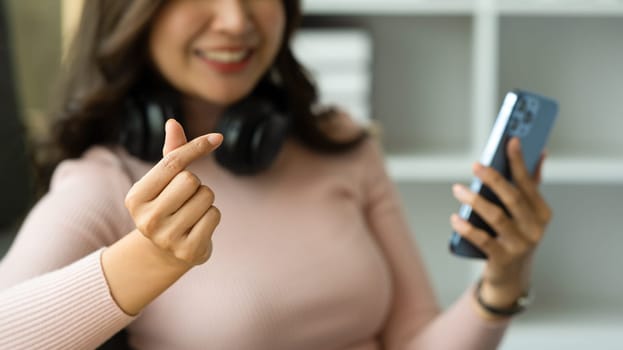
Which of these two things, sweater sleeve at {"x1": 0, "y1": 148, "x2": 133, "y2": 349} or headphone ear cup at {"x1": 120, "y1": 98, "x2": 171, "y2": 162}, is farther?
headphone ear cup at {"x1": 120, "y1": 98, "x2": 171, "y2": 162}

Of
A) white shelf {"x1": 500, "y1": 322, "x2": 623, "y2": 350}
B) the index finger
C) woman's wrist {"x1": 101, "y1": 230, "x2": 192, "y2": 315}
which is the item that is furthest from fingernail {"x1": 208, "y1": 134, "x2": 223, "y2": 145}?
white shelf {"x1": 500, "y1": 322, "x2": 623, "y2": 350}

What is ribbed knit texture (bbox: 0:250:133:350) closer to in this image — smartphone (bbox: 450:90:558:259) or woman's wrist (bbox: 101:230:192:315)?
woman's wrist (bbox: 101:230:192:315)

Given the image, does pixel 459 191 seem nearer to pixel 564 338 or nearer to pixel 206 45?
pixel 206 45

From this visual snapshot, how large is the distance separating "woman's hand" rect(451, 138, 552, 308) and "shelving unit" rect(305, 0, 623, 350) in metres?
0.82

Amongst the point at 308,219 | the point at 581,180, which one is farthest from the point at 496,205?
A: the point at 581,180

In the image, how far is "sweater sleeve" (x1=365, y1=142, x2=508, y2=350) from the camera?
1.03m

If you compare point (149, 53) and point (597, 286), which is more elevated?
point (149, 53)

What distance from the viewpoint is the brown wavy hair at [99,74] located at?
99cm

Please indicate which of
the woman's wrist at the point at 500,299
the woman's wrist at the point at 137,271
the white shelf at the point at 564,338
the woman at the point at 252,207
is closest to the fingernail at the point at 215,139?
the woman's wrist at the point at 137,271

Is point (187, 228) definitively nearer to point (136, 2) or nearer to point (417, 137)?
point (136, 2)

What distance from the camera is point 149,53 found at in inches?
40.6

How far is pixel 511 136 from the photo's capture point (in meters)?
0.90

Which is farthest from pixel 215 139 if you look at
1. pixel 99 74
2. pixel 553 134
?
pixel 553 134

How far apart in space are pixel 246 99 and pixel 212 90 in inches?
2.4
